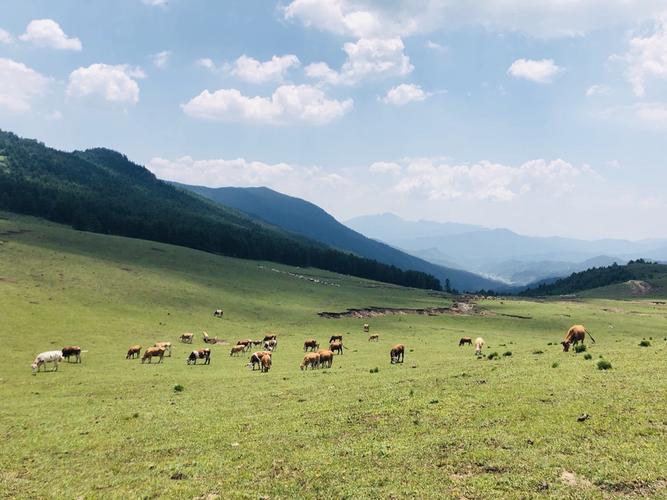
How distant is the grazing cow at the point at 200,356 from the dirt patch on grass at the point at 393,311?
3414 cm

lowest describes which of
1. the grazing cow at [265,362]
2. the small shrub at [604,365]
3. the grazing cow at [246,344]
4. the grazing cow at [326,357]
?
the grazing cow at [246,344]

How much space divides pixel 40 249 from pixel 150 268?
2007cm

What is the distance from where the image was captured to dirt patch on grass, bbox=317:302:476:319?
78375mm

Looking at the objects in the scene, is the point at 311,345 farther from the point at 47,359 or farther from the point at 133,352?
the point at 47,359

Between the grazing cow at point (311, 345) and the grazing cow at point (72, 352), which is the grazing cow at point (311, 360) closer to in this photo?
the grazing cow at point (311, 345)

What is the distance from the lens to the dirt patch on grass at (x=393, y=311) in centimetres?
7838

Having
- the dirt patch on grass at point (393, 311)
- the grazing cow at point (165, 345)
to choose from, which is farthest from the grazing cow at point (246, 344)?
the dirt patch on grass at point (393, 311)

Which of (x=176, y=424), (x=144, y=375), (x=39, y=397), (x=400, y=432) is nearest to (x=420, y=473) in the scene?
(x=400, y=432)

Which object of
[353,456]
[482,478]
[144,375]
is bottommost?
[144,375]

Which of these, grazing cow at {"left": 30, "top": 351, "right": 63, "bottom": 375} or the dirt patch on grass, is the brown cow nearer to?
grazing cow at {"left": 30, "top": 351, "right": 63, "bottom": 375}

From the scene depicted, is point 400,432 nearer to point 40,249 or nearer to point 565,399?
point 565,399

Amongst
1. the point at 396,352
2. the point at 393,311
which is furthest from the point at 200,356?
the point at 393,311

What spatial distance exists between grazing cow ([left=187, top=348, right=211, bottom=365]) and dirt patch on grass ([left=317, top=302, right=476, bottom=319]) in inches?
1344

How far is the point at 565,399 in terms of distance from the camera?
17.7 meters
